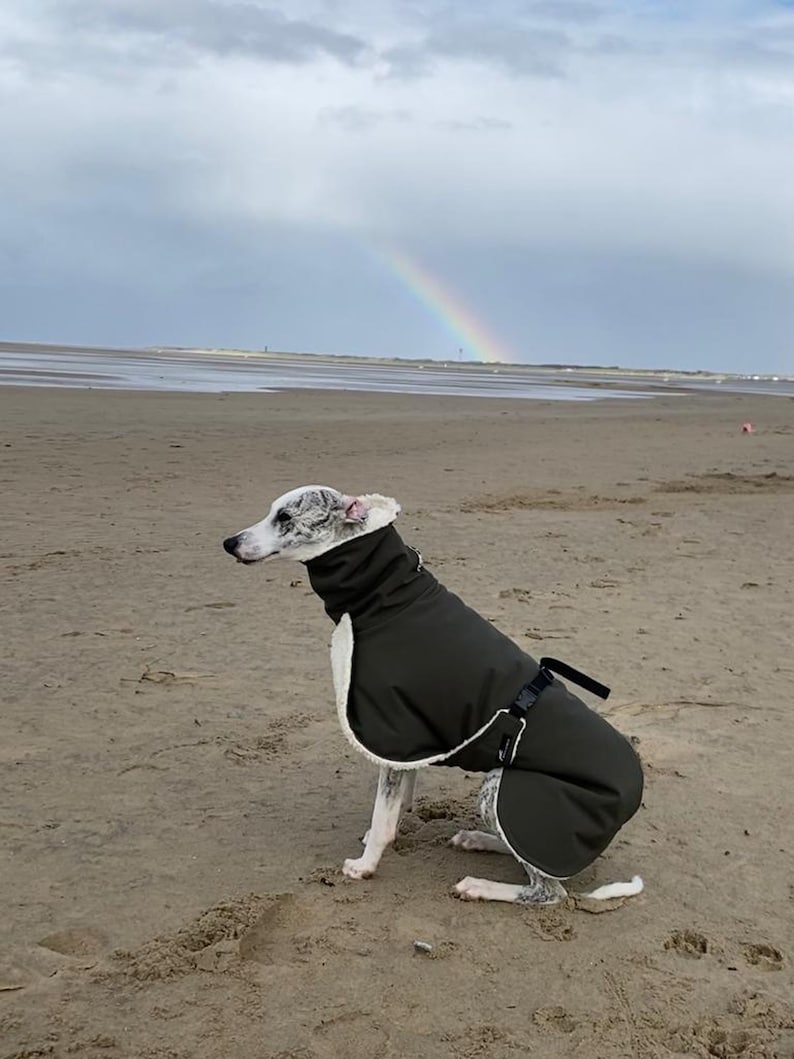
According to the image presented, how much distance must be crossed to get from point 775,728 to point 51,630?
14.7 feet

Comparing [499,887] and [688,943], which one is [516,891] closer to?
[499,887]

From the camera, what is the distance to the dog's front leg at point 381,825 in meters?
4.08

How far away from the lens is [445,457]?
1670 centimetres

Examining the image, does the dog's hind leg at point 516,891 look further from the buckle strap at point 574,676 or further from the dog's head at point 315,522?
the dog's head at point 315,522

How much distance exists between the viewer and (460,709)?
3854 millimetres

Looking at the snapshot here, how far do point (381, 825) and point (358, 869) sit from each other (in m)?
0.19

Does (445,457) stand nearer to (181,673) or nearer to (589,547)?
(589,547)

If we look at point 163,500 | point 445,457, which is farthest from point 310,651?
point 445,457

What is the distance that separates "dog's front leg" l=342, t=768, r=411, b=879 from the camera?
4.08 metres

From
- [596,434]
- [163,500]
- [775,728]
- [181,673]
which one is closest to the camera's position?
[775,728]

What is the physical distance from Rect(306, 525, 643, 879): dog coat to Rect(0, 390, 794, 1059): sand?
0.38 metres

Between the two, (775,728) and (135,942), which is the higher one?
(775,728)

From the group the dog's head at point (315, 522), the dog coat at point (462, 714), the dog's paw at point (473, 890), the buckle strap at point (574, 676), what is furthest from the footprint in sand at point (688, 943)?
the dog's head at point (315, 522)

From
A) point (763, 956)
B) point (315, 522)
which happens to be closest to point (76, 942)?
point (315, 522)
